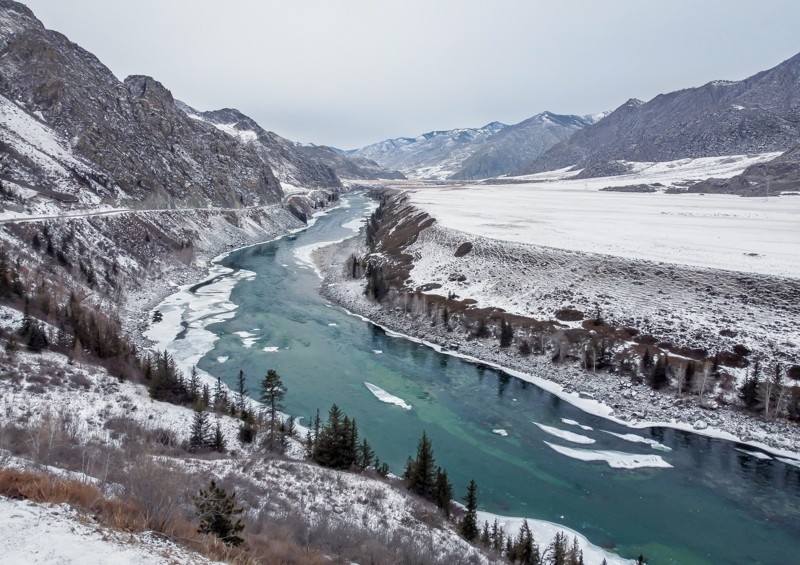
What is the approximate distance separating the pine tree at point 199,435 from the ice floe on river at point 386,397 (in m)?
14.2

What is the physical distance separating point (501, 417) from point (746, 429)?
15984 mm

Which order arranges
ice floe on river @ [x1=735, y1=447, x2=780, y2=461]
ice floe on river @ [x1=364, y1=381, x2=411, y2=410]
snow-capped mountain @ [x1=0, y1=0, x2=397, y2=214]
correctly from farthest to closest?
snow-capped mountain @ [x1=0, y1=0, x2=397, y2=214], ice floe on river @ [x1=364, y1=381, x2=411, y2=410], ice floe on river @ [x1=735, y1=447, x2=780, y2=461]

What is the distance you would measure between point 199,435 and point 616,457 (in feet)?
79.4

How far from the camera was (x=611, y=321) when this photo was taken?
1804 inches

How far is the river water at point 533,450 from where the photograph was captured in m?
23.2

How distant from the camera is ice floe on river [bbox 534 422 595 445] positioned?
1220 inches

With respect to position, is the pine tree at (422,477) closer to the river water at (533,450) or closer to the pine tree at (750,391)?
the river water at (533,450)

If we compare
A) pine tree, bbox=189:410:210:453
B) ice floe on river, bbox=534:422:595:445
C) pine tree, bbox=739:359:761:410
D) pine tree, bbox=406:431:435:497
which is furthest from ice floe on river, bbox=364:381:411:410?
pine tree, bbox=739:359:761:410

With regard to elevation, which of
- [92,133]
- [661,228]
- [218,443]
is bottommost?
[218,443]

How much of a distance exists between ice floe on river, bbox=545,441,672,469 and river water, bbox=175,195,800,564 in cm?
10

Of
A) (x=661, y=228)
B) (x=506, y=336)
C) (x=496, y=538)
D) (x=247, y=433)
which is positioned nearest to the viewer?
(x=496, y=538)

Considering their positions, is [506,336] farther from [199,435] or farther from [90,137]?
[90,137]

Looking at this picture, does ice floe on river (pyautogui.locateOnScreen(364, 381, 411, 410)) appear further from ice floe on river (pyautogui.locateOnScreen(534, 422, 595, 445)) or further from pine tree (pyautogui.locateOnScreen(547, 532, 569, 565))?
pine tree (pyautogui.locateOnScreen(547, 532, 569, 565))

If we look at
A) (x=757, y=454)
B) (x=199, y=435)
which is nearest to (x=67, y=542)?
(x=199, y=435)
